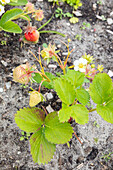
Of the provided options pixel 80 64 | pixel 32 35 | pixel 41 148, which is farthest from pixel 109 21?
pixel 41 148

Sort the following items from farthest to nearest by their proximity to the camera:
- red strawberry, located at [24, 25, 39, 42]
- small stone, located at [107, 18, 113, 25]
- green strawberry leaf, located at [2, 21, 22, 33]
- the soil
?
small stone, located at [107, 18, 113, 25] < red strawberry, located at [24, 25, 39, 42] < the soil < green strawberry leaf, located at [2, 21, 22, 33]

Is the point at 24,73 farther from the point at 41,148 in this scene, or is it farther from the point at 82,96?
the point at 41,148

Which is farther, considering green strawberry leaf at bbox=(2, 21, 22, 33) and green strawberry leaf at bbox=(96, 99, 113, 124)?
green strawberry leaf at bbox=(2, 21, 22, 33)

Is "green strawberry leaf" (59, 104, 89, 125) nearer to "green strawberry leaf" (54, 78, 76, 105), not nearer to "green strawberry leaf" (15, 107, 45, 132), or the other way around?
"green strawberry leaf" (54, 78, 76, 105)

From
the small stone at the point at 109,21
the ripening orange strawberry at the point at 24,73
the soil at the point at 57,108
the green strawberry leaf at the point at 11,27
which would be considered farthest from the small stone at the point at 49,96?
the small stone at the point at 109,21

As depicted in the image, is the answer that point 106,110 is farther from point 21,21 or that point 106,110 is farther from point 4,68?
point 21,21

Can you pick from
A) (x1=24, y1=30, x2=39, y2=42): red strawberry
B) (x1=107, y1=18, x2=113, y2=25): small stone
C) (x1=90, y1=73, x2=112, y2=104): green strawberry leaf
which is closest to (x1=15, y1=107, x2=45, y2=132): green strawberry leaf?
(x1=90, y1=73, x2=112, y2=104): green strawberry leaf
